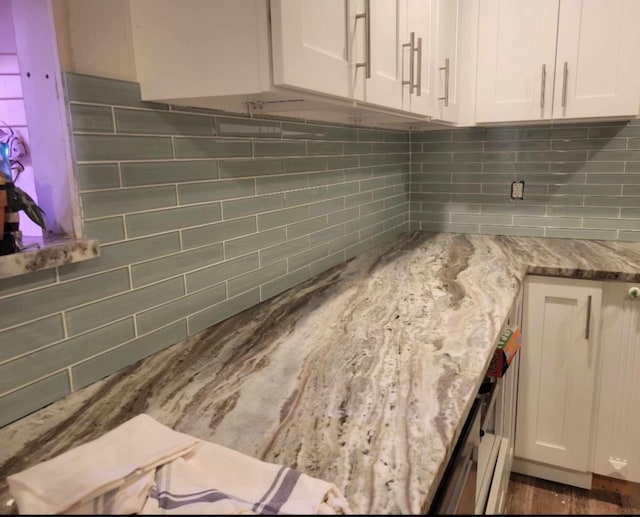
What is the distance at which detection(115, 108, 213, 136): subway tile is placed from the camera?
3.38 ft

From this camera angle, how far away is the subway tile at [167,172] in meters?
1.05

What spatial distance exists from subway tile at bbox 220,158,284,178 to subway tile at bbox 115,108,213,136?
0.35 ft

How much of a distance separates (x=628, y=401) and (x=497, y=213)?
1064mm

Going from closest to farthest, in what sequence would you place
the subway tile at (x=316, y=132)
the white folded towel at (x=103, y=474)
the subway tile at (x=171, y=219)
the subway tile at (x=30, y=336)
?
the white folded towel at (x=103, y=474), the subway tile at (x=30, y=336), the subway tile at (x=171, y=219), the subway tile at (x=316, y=132)

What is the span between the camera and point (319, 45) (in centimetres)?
102

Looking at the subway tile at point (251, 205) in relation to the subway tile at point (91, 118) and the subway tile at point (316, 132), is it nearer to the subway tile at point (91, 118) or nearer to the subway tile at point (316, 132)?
the subway tile at point (316, 132)

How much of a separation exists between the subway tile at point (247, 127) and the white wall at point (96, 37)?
0.94ft

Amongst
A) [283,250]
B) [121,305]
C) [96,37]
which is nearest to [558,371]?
[283,250]

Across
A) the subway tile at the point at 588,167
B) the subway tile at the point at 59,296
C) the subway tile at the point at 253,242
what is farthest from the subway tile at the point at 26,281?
the subway tile at the point at 588,167

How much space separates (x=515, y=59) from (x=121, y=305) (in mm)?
1890

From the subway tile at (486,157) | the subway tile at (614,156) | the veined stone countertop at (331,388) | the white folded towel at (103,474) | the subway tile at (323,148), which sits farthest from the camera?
the subway tile at (486,157)

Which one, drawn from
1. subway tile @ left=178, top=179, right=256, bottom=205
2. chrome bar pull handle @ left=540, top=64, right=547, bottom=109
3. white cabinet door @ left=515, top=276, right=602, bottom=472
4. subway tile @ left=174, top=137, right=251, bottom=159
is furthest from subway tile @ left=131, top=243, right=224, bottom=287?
chrome bar pull handle @ left=540, top=64, right=547, bottom=109

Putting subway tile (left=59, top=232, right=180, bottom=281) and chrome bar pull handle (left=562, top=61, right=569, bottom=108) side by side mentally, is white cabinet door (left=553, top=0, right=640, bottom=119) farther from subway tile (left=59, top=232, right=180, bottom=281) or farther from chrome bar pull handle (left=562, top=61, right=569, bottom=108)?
subway tile (left=59, top=232, right=180, bottom=281)

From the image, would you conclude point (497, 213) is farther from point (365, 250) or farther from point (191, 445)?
point (191, 445)
